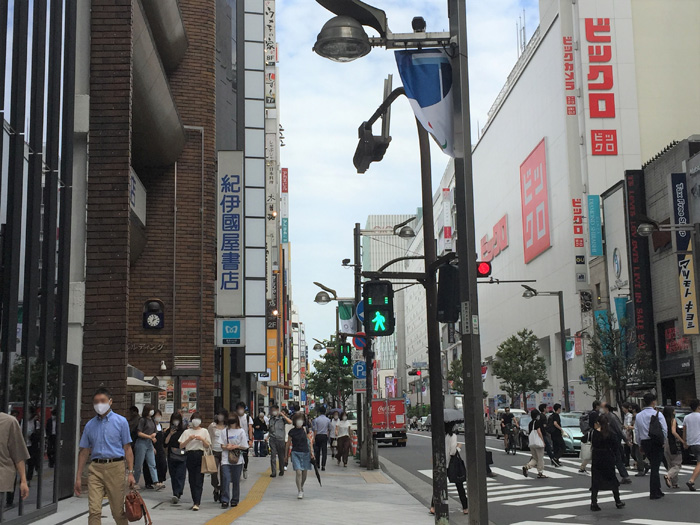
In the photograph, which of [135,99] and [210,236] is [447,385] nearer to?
[210,236]

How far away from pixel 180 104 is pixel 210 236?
14.5ft

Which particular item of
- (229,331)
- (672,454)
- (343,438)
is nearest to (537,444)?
(672,454)

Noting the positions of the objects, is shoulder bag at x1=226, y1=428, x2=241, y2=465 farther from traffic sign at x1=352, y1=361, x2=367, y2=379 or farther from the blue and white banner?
traffic sign at x1=352, y1=361, x2=367, y2=379

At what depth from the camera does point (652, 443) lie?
655 inches

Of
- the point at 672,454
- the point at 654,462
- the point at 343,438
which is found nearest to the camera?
the point at 654,462

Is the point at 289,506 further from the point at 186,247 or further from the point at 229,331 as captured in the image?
the point at 229,331

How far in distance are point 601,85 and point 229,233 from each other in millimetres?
44056

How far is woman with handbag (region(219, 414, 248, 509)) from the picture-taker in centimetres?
1608

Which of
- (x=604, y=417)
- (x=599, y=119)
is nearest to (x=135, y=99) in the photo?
(x=604, y=417)

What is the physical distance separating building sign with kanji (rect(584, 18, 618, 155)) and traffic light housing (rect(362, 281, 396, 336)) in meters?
55.1

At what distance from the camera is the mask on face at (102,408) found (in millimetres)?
10336

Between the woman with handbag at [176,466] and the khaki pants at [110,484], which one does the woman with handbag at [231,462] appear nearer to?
the woman with handbag at [176,466]

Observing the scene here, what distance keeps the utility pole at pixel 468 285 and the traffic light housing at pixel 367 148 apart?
2.39m

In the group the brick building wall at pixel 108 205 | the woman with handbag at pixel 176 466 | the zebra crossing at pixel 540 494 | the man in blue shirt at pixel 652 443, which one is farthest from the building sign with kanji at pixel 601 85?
the woman with handbag at pixel 176 466
